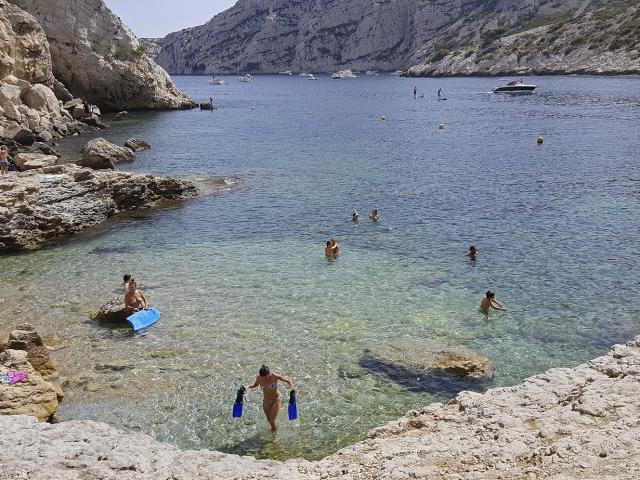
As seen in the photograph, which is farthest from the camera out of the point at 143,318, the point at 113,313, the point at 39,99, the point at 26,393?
the point at 39,99

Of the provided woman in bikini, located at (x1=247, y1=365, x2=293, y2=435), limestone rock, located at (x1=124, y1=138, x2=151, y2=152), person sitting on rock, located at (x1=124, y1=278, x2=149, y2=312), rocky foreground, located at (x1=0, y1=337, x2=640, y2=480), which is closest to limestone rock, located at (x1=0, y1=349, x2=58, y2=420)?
rocky foreground, located at (x1=0, y1=337, x2=640, y2=480)

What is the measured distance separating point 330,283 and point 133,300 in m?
7.53

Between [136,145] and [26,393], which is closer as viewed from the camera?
[26,393]

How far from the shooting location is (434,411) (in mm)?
11359

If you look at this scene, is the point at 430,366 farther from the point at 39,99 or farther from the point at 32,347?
the point at 39,99

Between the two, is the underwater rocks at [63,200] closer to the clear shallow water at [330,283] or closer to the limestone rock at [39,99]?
the clear shallow water at [330,283]

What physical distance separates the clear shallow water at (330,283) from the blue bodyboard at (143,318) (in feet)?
1.04

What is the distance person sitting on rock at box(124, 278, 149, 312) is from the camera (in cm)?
1906

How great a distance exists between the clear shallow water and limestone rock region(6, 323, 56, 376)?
2.73ft

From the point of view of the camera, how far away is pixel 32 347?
1511 cm

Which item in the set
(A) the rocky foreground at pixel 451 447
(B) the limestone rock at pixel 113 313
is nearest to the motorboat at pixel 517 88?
(B) the limestone rock at pixel 113 313

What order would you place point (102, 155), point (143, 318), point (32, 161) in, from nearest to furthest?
point (143, 318), point (32, 161), point (102, 155)

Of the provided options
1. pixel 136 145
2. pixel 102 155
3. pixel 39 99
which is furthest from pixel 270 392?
pixel 39 99

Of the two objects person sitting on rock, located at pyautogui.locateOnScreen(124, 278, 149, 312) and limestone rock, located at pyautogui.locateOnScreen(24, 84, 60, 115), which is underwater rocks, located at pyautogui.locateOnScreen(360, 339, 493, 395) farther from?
limestone rock, located at pyautogui.locateOnScreen(24, 84, 60, 115)
